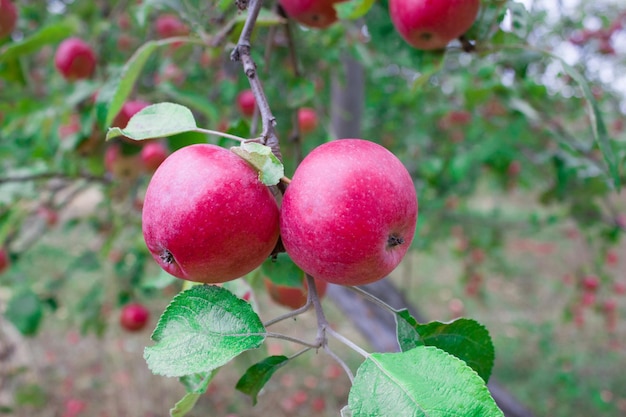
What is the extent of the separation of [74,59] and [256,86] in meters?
1.26

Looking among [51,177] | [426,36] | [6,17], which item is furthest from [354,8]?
[51,177]

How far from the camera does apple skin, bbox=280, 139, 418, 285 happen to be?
0.54 meters

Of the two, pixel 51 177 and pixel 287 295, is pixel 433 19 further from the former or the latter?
pixel 51 177

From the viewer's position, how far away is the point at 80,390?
3.92 meters

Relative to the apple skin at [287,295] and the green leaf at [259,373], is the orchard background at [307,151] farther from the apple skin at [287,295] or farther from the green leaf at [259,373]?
the green leaf at [259,373]

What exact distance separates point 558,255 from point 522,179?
175 inches

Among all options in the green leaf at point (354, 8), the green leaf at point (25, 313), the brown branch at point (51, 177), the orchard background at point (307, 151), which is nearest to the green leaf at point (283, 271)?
the orchard background at point (307, 151)

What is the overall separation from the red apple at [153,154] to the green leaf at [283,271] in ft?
2.70

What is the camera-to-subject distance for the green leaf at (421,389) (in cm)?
45

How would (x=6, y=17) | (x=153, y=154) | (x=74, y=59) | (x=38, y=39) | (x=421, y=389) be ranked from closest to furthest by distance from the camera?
1. (x=421, y=389)
2. (x=38, y=39)
3. (x=6, y=17)
4. (x=153, y=154)
5. (x=74, y=59)

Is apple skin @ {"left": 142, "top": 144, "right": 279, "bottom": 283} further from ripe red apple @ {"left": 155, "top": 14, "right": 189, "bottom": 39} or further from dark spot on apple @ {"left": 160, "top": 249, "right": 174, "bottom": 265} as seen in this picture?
ripe red apple @ {"left": 155, "top": 14, "right": 189, "bottom": 39}

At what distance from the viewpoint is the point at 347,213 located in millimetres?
538

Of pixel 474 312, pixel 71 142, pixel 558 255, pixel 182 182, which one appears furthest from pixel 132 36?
pixel 558 255

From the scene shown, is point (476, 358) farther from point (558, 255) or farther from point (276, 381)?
point (558, 255)
